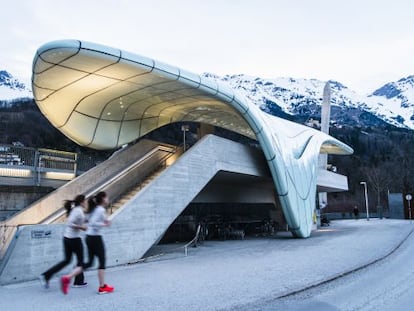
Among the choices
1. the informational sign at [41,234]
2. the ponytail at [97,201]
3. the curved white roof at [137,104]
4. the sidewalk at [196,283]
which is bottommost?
the sidewalk at [196,283]

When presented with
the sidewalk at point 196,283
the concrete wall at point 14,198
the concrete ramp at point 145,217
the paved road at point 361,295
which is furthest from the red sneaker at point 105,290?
the concrete wall at point 14,198

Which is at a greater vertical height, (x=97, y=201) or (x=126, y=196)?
(x=126, y=196)

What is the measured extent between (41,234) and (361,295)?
689 centimetres

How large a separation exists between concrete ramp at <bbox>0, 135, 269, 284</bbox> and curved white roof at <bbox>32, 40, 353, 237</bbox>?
6.06ft

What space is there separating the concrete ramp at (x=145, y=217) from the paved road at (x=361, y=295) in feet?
17.2

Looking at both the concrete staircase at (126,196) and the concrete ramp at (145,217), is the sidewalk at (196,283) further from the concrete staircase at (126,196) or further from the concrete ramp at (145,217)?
the concrete staircase at (126,196)

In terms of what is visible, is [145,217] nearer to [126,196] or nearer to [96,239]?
[126,196]

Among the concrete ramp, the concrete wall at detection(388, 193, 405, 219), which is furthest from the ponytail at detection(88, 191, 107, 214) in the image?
the concrete wall at detection(388, 193, 405, 219)

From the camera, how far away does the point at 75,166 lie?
1870 centimetres

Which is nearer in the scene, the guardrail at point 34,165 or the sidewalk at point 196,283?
the sidewalk at point 196,283

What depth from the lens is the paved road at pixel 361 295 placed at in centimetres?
585

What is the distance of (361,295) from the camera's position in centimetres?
658

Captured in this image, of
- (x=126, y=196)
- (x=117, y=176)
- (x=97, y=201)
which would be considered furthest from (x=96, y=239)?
(x=117, y=176)

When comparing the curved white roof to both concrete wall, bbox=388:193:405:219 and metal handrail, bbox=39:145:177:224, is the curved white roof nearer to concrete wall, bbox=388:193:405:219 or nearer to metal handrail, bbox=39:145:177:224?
metal handrail, bbox=39:145:177:224
